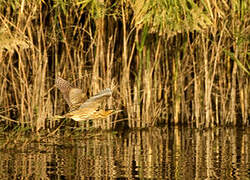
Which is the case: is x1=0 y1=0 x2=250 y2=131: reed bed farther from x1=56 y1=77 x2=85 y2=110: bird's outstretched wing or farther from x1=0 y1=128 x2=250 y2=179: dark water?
x1=56 y1=77 x2=85 y2=110: bird's outstretched wing

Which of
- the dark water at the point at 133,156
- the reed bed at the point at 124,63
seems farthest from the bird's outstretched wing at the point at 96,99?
the reed bed at the point at 124,63

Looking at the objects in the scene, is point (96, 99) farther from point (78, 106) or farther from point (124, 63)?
point (124, 63)

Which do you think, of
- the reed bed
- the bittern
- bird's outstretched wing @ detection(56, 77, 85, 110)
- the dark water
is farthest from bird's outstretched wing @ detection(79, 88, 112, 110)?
the reed bed

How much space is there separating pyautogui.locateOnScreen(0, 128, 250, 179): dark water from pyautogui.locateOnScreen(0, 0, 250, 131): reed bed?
2.14ft

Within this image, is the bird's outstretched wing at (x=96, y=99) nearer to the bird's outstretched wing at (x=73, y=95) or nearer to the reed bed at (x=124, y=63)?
the bird's outstretched wing at (x=73, y=95)

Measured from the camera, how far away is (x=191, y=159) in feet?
24.6

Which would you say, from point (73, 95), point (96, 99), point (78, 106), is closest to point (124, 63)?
point (73, 95)

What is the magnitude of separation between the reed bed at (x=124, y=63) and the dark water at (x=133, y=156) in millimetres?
651

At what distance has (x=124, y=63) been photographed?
995 cm

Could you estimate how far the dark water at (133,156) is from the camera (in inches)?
259

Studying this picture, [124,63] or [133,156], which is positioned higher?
[124,63]

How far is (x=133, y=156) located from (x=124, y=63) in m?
2.50

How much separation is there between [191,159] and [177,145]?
116 cm

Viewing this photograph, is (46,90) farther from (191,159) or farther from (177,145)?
(191,159)
